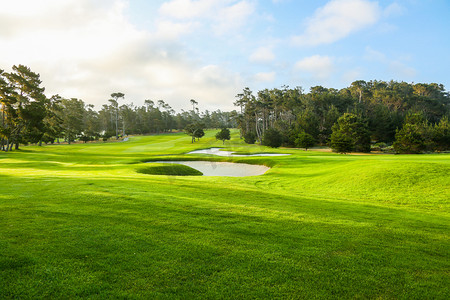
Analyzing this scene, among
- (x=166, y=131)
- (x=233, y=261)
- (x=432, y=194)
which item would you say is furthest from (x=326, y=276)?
(x=166, y=131)

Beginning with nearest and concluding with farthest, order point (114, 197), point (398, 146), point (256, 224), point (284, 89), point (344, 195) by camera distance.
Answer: point (256, 224)
point (114, 197)
point (344, 195)
point (398, 146)
point (284, 89)

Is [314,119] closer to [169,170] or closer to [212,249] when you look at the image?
[169,170]

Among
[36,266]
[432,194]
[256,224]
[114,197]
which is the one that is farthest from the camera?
[432,194]

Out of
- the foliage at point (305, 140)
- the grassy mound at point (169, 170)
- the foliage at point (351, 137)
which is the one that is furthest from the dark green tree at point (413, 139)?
the grassy mound at point (169, 170)

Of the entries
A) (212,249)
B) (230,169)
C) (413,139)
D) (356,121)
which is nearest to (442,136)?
(413,139)

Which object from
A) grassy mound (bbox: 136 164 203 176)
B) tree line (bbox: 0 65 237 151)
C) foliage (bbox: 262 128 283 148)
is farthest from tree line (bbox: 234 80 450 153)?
grassy mound (bbox: 136 164 203 176)

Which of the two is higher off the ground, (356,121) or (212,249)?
(356,121)

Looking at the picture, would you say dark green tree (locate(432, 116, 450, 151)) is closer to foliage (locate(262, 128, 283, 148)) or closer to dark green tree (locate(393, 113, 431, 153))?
dark green tree (locate(393, 113, 431, 153))

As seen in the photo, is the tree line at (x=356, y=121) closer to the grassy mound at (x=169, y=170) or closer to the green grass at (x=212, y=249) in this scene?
the grassy mound at (x=169, y=170)

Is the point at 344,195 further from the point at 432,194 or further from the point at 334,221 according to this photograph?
the point at 334,221

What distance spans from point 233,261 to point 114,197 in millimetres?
5746

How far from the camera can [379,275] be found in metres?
3.92

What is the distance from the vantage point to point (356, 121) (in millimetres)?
51969

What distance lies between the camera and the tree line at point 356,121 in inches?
1785
